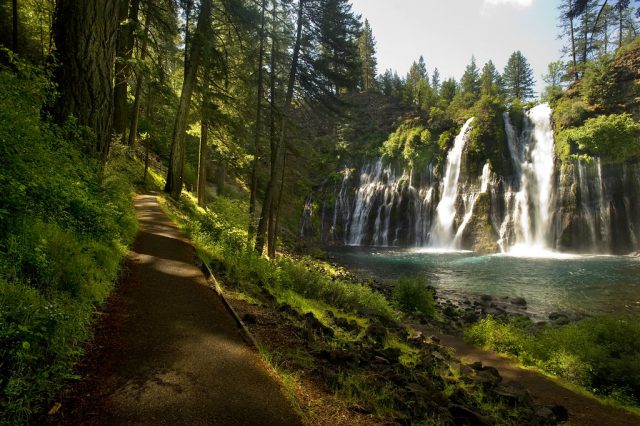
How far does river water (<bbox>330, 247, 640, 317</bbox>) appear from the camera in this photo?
17125 mm

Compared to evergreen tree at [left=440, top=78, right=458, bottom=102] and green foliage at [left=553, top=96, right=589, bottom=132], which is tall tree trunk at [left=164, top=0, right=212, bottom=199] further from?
evergreen tree at [left=440, top=78, right=458, bottom=102]

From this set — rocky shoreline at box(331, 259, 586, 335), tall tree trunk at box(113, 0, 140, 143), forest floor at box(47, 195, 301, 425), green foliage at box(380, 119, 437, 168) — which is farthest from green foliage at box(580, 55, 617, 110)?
forest floor at box(47, 195, 301, 425)

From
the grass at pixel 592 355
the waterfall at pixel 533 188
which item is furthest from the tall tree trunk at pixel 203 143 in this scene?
the waterfall at pixel 533 188

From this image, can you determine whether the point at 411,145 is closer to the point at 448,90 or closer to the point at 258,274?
the point at 448,90

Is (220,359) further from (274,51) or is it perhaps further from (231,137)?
(231,137)

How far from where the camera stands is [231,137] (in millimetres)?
20656

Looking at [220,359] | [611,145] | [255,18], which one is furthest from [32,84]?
[611,145]

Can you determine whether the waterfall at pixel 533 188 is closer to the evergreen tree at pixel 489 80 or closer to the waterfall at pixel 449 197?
the waterfall at pixel 449 197

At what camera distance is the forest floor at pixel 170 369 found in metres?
3.21

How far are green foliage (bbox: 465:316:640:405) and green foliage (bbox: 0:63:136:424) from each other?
32.4 ft

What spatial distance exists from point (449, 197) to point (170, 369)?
3817 cm

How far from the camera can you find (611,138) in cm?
3127

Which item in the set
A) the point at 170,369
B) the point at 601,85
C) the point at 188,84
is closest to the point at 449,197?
the point at 601,85

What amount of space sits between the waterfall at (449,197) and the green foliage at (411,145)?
2953mm
